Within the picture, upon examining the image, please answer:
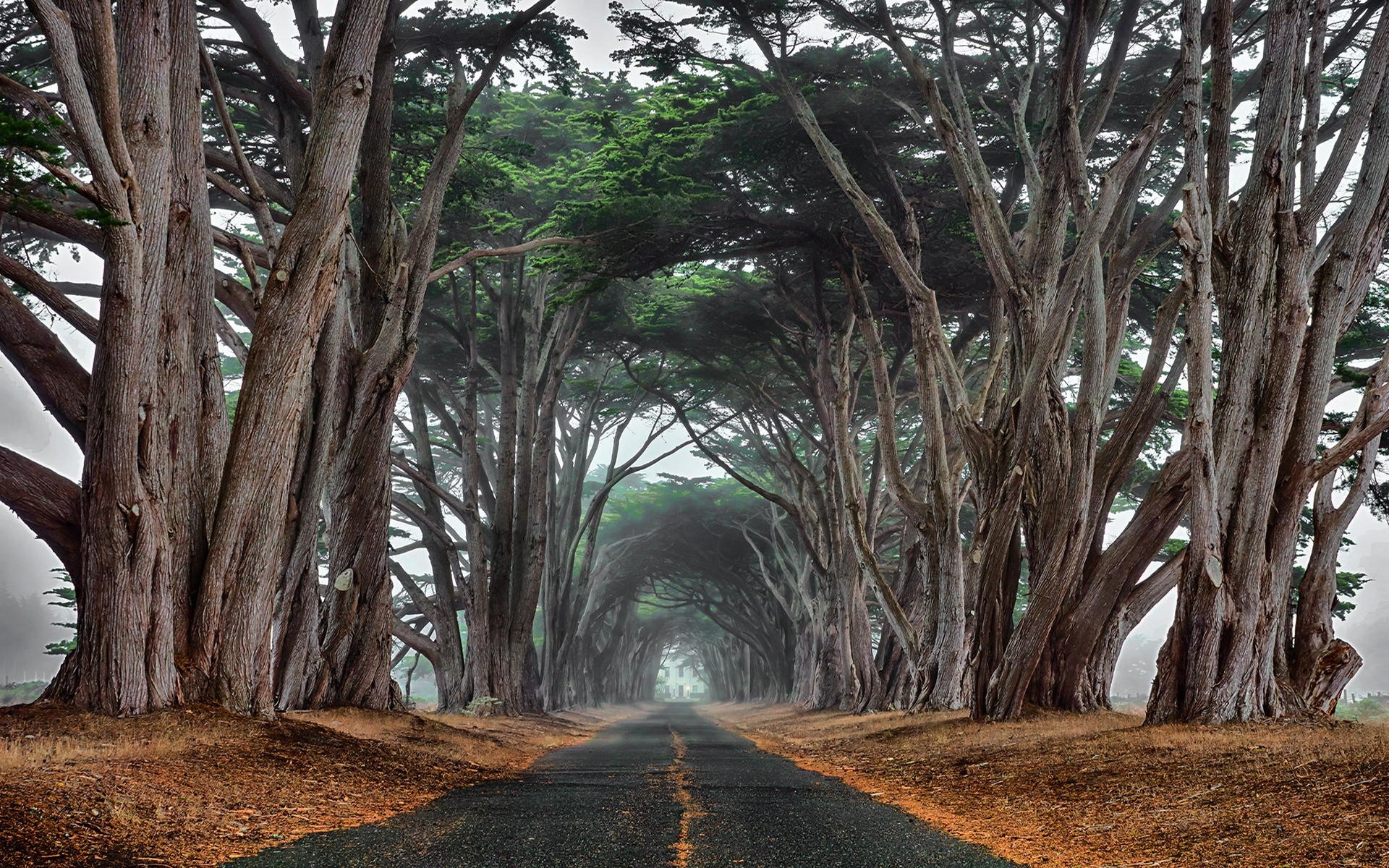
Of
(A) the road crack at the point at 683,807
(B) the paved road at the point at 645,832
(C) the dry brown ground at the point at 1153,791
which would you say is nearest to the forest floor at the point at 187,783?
(B) the paved road at the point at 645,832

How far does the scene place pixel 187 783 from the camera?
5.96 metres

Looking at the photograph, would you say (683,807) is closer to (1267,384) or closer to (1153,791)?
(1153,791)

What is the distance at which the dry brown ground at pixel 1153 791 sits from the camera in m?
4.90

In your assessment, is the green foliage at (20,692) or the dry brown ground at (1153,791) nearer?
the dry brown ground at (1153,791)

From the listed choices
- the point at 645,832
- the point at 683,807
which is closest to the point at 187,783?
the point at 645,832

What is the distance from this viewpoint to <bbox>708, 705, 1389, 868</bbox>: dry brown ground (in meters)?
4.90

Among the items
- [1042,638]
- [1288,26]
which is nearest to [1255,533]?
[1042,638]

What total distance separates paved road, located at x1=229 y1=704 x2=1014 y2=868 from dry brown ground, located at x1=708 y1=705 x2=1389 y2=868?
0.44m

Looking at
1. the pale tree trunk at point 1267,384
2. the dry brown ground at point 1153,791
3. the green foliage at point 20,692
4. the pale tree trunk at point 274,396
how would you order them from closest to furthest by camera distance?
1. the dry brown ground at point 1153,791
2. the pale tree trunk at point 274,396
3. the pale tree trunk at point 1267,384
4. the green foliage at point 20,692

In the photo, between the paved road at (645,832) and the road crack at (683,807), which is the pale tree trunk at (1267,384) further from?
the road crack at (683,807)

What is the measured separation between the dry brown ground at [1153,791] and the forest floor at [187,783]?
3.36m

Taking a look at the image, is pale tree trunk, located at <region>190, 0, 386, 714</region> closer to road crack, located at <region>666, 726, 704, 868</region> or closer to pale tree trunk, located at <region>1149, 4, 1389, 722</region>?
road crack, located at <region>666, 726, 704, 868</region>

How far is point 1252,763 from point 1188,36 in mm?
6497

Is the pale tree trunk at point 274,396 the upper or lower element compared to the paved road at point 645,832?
upper
